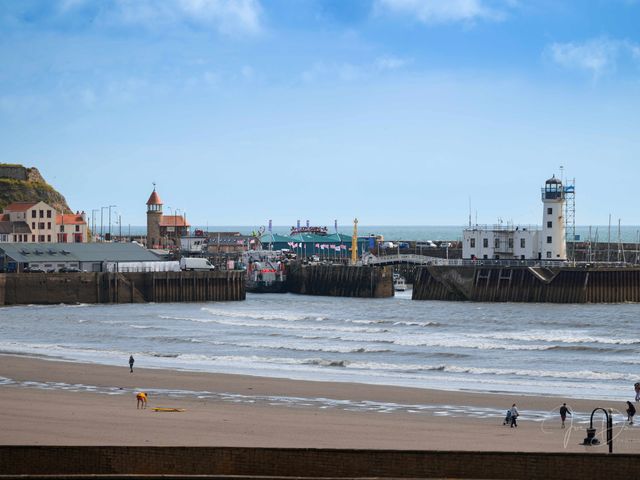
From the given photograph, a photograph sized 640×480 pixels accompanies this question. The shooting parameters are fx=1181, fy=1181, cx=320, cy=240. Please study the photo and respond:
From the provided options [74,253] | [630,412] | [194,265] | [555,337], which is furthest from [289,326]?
[630,412]

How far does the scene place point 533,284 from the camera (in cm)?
8806

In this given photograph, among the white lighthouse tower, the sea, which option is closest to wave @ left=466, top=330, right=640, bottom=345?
the sea

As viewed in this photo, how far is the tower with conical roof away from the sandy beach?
104m

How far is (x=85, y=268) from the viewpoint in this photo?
98.8m

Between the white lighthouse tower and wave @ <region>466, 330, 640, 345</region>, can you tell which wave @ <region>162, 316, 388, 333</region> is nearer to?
wave @ <region>466, 330, 640, 345</region>

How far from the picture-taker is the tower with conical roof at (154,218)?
Result: 497ft

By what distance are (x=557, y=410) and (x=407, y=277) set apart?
80495mm

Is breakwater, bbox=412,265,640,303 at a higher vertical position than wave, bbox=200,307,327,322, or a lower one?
higher

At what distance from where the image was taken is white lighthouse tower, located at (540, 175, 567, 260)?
312 feet

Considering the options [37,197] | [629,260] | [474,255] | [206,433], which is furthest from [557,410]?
[37,197]

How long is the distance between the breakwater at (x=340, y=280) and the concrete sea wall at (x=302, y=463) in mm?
78491

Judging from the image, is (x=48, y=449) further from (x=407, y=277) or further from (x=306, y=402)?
(x=407, y=277)

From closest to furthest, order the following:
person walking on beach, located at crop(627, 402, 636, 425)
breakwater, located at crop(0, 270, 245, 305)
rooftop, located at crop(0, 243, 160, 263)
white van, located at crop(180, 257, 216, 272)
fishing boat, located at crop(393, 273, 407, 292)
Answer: person walking on beach, located at crop(627, 402, 636, 425) → breakwater, located at crop(0, 270, 245, 305) → rooftop, located at crop(0, 243, 160, 263) → white van, located at crop(180, 257, 216, 272) → fishing boat, located at crop(393, 273, 407, 292)

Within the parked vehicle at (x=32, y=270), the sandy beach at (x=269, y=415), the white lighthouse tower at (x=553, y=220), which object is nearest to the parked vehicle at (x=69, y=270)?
the parked vehicle at (x=32, y=270)
